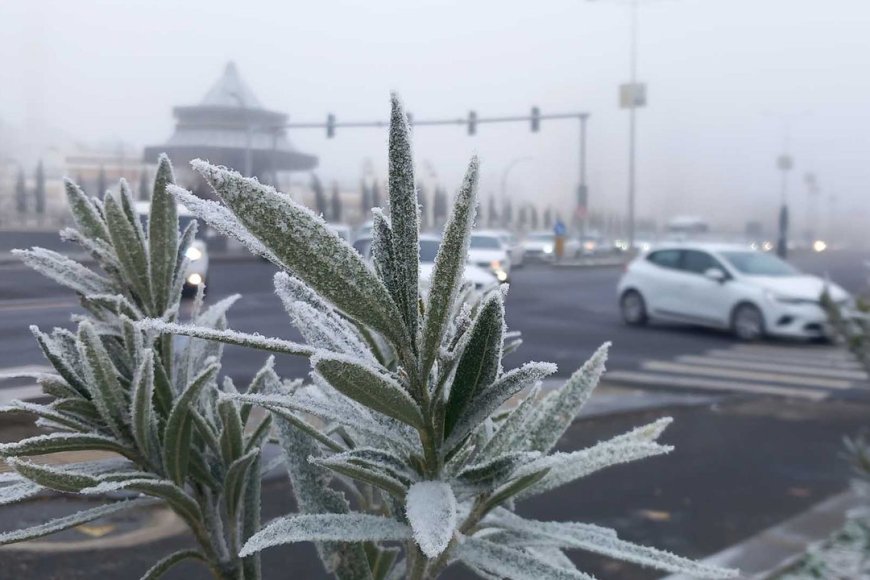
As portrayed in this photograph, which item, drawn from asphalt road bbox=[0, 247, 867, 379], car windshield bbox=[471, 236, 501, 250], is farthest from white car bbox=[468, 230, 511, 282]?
asphalt road bbox=[0, 247, 867, 379]

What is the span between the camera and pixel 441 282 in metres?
0.99

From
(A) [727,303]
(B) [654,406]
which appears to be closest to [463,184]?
(B) [654,406]

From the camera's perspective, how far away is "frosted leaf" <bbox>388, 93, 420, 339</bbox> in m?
0.97

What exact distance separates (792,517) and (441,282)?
225 inches

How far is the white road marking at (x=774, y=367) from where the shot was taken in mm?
12102

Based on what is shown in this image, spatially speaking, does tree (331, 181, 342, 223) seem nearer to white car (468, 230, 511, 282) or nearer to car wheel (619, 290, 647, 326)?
car wheel (619, 290, 647, 326)

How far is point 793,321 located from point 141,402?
14.6 metres

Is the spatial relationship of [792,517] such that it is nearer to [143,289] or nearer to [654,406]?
[654,406]

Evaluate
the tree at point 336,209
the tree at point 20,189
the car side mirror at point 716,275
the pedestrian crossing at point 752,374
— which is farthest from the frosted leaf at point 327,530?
the car side mirror at point 716,275

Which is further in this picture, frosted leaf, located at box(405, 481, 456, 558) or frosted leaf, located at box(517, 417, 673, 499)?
frosted leaf, located at box(517, 417, 673, 499)

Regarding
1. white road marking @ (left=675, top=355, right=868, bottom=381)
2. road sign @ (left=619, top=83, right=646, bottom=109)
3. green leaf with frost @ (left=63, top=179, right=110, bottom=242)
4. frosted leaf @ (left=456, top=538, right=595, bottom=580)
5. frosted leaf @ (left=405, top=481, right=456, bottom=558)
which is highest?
road sign @ (left=619, top=83, right=646, bottom=109)

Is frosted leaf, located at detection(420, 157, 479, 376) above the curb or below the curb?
above

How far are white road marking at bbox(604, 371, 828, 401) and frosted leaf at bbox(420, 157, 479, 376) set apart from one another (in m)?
10.2

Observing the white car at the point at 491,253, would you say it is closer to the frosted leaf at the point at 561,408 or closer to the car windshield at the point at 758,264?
the car windshield at the point at 758,264
